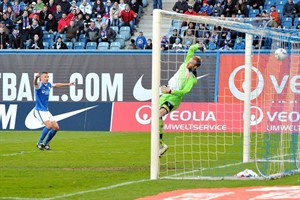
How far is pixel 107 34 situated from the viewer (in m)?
36.5

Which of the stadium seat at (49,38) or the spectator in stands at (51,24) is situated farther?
the spectator in stands at (51,24)

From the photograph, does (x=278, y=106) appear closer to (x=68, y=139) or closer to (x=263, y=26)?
(x=263, y=26)

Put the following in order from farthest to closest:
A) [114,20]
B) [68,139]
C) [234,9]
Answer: [114,20], [234,9], [68,139]

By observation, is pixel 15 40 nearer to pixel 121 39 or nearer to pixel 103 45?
pixel 103 45

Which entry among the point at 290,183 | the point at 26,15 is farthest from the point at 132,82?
the point at 290,183

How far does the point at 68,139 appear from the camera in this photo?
1101 inches

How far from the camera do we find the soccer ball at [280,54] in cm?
1758

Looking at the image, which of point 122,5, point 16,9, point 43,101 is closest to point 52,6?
point 16,9

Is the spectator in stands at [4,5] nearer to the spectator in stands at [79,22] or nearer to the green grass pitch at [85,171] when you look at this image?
the spectator in stands at [79,22]

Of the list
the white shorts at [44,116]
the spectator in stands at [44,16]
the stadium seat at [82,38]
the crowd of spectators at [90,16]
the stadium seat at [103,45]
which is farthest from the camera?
the spectator in stands at [44,16]

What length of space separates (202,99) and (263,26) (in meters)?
12.4

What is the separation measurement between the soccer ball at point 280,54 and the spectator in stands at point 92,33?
64.2 ft

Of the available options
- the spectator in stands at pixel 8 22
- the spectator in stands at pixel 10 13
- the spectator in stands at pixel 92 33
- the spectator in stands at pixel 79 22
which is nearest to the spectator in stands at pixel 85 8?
the spectator in stands at pixel 79 22

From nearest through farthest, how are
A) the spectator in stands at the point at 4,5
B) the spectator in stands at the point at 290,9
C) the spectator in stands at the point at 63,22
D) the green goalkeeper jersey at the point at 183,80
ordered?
the green goalkeeper jersey at the point at 183,80, the spectator in stands at the point at 290,9, the spectator in stands at the point at 63,22, the spectator in stands at the point at 4,5
